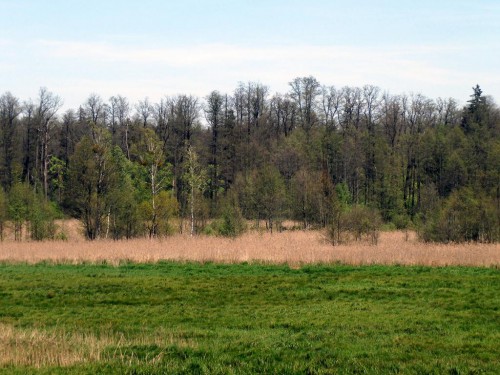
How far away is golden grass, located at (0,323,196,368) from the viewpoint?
403 inches

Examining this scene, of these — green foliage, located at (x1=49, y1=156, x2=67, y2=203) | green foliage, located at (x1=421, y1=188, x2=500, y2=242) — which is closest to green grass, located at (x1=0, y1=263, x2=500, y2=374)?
green foliage, located at (x1=421, y1=188, x2=500, y2=242)

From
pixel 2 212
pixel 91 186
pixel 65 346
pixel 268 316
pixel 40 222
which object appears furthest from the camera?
pixel 2 212

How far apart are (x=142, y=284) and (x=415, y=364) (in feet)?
38.2

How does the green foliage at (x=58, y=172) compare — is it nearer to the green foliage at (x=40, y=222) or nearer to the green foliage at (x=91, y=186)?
the green foliage at (x=40, y=222)

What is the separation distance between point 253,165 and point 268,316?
49.8 meters

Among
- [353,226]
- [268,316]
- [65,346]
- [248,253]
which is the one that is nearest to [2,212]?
[248,253]

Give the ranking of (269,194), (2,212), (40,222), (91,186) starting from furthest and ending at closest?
(269,194)
(2,212)
(91,186)
(40,222)

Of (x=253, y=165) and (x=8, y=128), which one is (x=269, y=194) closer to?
(x=253, y=165)

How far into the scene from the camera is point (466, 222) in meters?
33.7

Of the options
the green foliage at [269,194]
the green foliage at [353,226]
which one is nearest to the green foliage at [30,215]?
the green foliage at [269,194]

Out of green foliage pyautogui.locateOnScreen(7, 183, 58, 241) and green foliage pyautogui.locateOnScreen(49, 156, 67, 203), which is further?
green foliage pyautogui.locateOnScreen(49, 156, 67, 203)

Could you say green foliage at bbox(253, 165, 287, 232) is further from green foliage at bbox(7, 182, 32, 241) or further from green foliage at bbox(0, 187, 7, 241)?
green foliage at bbox(0, 187, 7, 241)

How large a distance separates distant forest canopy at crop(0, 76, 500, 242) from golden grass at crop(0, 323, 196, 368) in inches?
873

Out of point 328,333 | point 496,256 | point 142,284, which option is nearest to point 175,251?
point 142,284
